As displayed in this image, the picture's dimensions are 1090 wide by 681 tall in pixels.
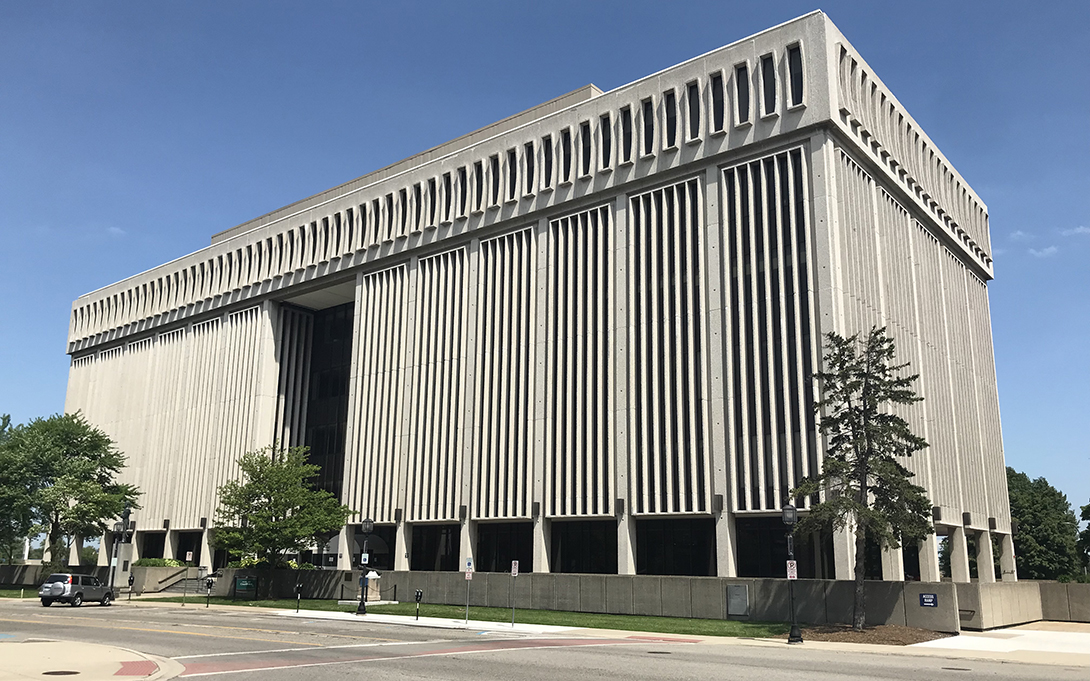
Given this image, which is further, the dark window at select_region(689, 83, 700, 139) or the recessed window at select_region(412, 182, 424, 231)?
the recessed window at select_region(412, 182, 424, 231)

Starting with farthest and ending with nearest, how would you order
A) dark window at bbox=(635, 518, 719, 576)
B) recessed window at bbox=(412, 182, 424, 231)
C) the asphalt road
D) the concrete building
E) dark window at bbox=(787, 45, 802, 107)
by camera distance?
recessed window at bbox=(412, 182, 424, 231)
dark window at bbox=(635, 518, 719, 576)
dark window at bbox=(787, 45, 802, 107)
the concrete building
the asphalt road

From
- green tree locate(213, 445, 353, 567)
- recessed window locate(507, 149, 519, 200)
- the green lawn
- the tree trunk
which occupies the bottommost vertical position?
the green lawn

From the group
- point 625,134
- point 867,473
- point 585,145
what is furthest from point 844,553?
point 585,145

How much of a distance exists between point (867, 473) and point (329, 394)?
143 ft

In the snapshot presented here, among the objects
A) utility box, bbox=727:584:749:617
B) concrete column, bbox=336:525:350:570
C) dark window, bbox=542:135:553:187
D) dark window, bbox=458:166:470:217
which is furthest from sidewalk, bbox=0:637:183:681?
dark window, bbox=458:166:470:217

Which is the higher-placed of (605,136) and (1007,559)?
(605,136)

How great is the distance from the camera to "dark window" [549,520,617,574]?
43.8 meters

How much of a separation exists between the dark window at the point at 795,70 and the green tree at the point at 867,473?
12981 millimetres

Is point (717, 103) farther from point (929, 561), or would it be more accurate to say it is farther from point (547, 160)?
point (929, 561)

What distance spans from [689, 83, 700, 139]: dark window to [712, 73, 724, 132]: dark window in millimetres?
845

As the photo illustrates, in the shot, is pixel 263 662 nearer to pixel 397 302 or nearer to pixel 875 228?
pixel 875 228

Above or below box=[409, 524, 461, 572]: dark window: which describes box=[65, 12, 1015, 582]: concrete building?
above

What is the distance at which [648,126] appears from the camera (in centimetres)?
4491

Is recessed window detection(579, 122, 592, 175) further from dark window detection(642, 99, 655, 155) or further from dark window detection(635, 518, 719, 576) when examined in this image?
dark window detection(635, 518, 719, 576)
